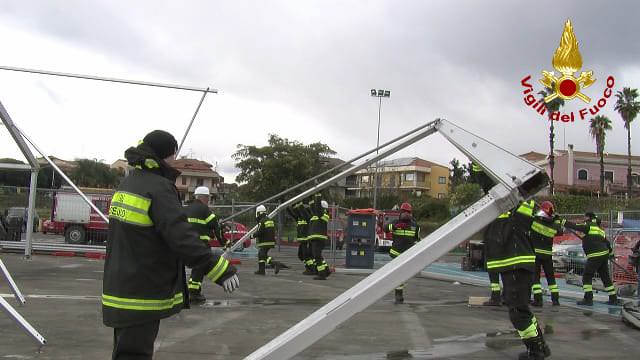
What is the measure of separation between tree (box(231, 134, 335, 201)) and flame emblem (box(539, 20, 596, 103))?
2563 cm

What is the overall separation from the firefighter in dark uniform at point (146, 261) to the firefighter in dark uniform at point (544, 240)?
7437 millimetres

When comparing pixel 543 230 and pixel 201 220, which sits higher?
pixel 543 230

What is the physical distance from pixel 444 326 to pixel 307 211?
6.74 metres

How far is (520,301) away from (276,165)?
118 feet

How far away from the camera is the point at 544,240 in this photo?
394 inches

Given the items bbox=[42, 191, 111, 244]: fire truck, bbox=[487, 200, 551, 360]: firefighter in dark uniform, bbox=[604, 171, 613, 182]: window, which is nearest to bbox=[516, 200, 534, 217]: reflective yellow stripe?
bbox=[487, 200, 551, 360]: firefighter in dark uniform

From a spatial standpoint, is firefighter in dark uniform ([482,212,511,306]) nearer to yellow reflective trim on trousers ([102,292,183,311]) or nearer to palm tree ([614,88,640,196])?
yellow reflective trim on trousers ([102,292,183,311])

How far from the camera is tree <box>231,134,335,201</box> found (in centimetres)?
4106

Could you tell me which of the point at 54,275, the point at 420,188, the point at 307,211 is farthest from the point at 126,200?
the point at 420,188

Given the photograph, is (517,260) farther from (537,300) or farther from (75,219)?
(75,219)

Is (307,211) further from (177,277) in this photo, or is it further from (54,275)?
(177,277)

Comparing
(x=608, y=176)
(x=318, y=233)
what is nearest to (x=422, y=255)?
(x=318, y=233)

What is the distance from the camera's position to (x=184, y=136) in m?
8.76

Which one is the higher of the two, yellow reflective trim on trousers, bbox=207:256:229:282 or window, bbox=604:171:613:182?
window, bbox=604:171:613:182
